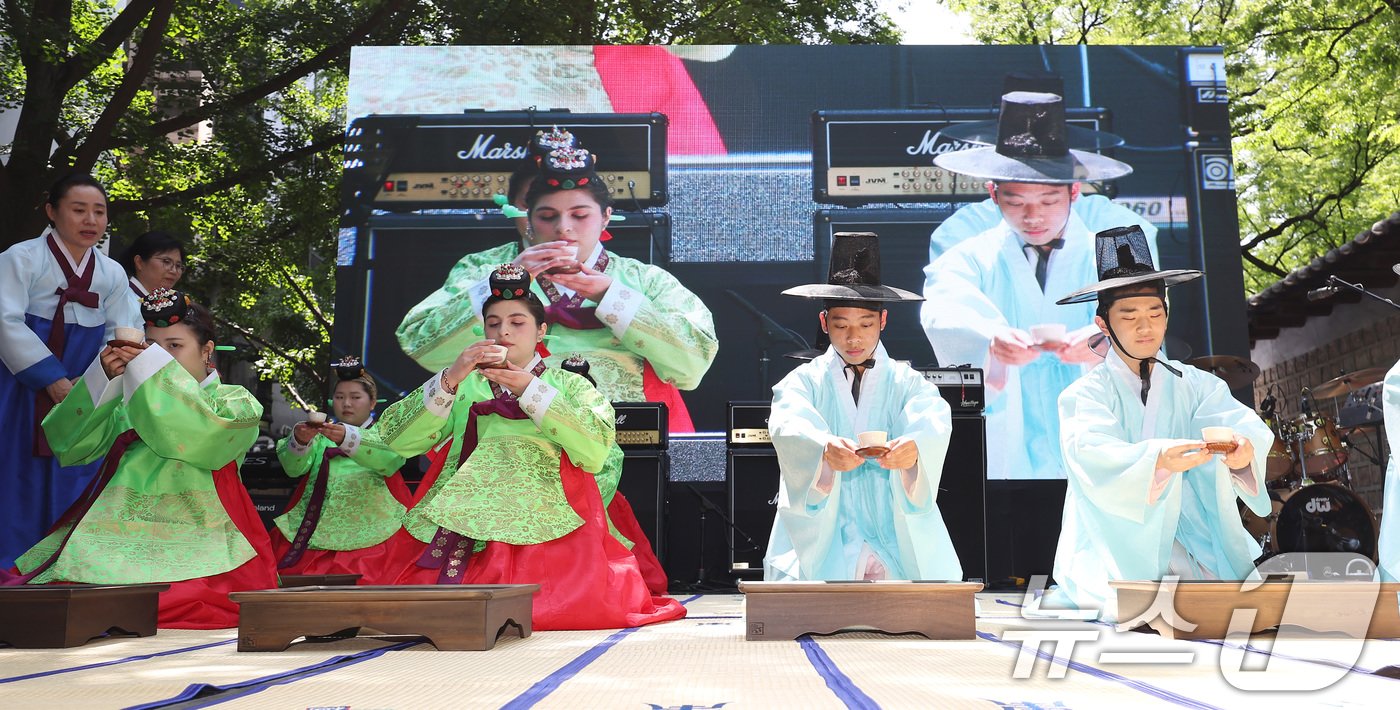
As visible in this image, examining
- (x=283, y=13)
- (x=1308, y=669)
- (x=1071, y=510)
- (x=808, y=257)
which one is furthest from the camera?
(x=283, y=13)

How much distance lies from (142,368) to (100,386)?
28 centimetres

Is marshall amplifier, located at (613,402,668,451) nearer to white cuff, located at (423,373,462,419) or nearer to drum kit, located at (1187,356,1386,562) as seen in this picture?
white cuff, located at (423,373,462,419)

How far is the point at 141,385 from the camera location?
12.2ft

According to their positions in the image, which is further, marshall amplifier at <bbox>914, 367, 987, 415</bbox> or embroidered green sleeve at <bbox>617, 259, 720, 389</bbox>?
embroidered green sleeve at <bbox>617, 259, 720, 389</bbox>

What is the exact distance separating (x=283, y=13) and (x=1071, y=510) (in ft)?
27.0

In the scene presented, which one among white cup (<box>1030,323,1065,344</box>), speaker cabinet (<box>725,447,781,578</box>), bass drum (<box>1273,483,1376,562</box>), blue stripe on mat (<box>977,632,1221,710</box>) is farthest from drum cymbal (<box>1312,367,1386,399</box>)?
blue stripe on mat (<box>977,632,1221,710</box>)

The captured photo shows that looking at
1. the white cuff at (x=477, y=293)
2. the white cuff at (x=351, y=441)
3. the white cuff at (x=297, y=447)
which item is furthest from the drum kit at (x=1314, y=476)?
the white cuff at (x=297, y=447)

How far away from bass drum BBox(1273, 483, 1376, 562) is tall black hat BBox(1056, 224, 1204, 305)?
10.2 feet

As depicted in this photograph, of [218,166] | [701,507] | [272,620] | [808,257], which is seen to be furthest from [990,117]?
[218,166]

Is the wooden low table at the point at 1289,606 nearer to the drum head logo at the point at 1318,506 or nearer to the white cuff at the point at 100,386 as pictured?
the white cuff at the point at 100,386

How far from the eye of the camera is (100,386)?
3.88m

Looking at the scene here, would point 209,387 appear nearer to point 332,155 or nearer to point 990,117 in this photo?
point 990,117

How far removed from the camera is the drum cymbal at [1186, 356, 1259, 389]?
6898 mm

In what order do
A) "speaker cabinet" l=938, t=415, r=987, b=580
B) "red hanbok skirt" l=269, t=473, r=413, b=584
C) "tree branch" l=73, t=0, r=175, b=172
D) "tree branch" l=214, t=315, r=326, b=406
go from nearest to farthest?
"red hanbok skirt" l=269, t=473, r=413, b=584, "speaker cabinet" l=938, t=415, r=987, b=580, "tree branch" l=73, t=0, r=175, b=172, "tree branch" l=214, t=315, r=326, b=406
